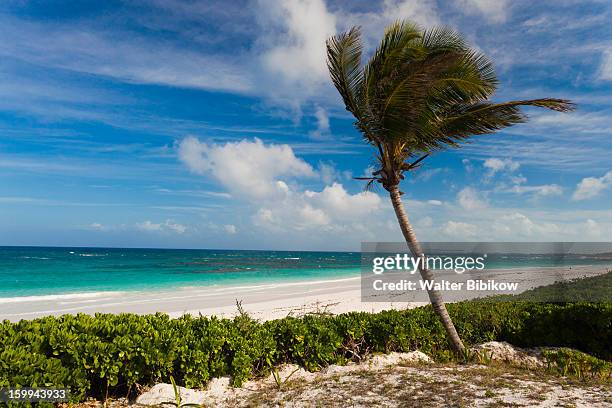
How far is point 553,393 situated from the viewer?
232 inches

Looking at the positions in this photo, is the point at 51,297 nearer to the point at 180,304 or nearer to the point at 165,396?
the point at 180,304

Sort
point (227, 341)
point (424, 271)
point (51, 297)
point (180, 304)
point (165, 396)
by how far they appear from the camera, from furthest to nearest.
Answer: point (51, 297)
point (180, 304)
point (424, 271)
point (227, 341)
point (165, 396)

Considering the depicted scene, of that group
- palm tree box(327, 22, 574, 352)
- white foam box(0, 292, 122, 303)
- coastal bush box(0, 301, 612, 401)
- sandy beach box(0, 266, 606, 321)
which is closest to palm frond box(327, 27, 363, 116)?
palm tree box(327, 22, 574, 352)

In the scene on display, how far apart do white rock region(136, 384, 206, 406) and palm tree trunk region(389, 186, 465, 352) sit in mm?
4738

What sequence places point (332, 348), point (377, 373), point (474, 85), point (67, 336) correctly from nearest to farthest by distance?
point (67, 336) < point (377, 373) < point (332, 348) < point (474, 85)

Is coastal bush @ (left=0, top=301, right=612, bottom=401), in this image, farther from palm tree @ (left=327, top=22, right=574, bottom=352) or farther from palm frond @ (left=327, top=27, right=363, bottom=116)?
palm frond @ (left=327, top=27, right=363, bottom=116)

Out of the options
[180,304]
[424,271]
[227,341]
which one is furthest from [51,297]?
[424,271]

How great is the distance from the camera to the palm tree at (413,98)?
7.52 m

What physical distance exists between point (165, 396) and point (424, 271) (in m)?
5.23

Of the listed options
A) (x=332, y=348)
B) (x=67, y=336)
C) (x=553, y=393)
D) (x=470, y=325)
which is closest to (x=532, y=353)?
(x=470, y=325)

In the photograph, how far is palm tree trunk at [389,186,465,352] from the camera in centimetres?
820

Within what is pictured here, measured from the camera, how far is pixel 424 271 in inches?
326

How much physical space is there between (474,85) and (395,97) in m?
1.70

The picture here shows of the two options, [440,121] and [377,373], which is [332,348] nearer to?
[377,373]
